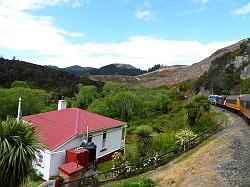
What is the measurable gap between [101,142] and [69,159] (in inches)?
207

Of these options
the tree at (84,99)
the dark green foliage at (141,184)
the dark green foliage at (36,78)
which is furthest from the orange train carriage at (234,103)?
the dark green foliage at (36,78)

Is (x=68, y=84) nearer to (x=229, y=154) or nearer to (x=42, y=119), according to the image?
(x=42, y=119)

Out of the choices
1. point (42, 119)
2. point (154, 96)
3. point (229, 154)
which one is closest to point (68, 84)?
point (154, 96)

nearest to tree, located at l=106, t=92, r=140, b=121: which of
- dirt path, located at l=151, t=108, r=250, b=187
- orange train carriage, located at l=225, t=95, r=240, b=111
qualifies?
orange train carriage, located at l=225, t=95, r=240, b=111

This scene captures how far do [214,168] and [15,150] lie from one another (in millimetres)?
9901

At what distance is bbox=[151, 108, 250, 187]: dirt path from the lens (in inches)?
645

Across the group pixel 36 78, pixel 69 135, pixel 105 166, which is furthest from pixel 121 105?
pixel 36 78

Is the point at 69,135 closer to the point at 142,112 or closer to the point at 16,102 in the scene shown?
the point at 16,102

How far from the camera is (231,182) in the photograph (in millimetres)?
16031

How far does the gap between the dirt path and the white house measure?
6.85m

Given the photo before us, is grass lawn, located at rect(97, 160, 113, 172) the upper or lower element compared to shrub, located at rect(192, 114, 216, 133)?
lower

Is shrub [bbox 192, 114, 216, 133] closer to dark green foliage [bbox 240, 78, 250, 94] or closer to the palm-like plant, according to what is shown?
the palm-like plant

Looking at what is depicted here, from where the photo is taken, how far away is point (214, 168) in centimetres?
1825

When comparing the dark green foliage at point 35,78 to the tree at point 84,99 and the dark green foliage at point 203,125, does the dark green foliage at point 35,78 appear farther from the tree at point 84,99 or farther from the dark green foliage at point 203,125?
the dark green foliage at point 203,125
